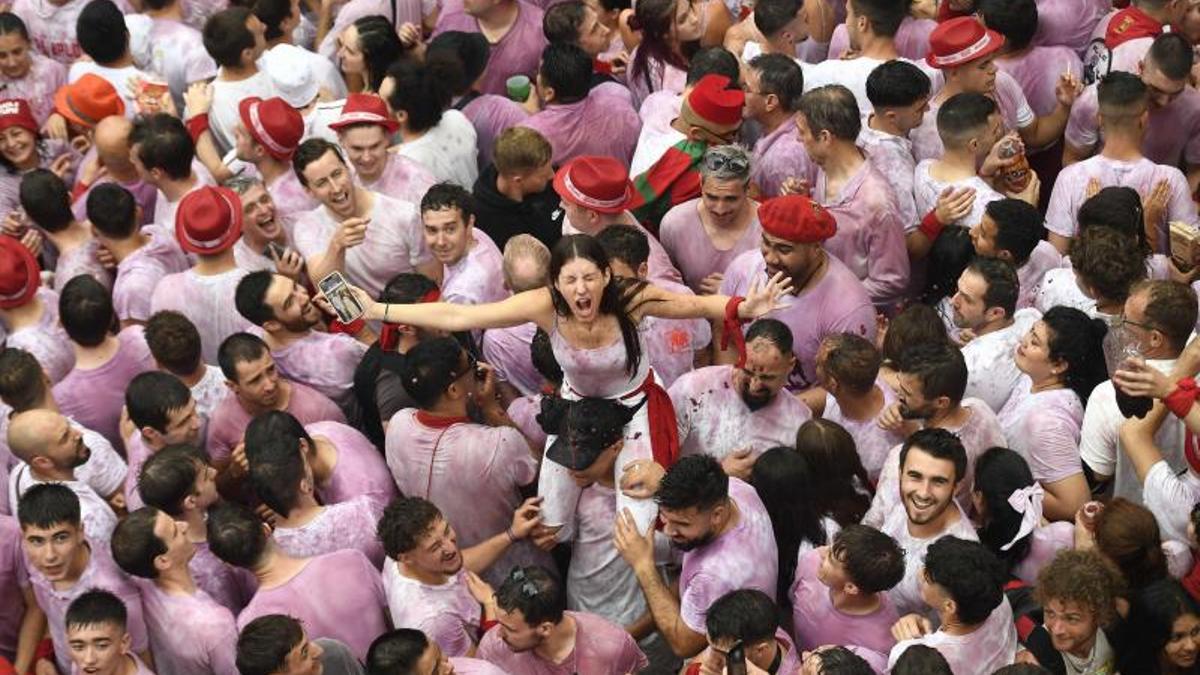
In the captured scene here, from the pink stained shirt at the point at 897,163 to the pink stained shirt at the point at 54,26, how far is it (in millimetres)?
4246

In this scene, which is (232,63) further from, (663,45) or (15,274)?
(663,45)

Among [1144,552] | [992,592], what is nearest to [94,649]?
[992,592]

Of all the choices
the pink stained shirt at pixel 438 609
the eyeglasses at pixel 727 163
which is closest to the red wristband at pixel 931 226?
the eyeglasses at pixel 727 163

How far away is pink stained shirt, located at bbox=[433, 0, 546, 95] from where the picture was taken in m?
8.39

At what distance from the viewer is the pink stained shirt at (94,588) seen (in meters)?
5.56

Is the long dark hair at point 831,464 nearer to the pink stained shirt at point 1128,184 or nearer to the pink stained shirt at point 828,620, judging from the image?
the pink stained shirt at point 828,620

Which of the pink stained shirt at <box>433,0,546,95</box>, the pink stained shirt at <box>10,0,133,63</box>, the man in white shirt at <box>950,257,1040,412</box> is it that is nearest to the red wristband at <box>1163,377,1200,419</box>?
the man in white shirt at <box>950,257,1040,412</box>

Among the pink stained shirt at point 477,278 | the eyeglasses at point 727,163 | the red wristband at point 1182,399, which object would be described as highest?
the red wristband at point 1182,399

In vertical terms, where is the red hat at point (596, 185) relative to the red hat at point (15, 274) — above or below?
above

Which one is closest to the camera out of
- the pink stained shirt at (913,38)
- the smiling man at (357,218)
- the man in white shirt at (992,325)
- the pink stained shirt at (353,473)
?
the pink stained shirt at (353,473)

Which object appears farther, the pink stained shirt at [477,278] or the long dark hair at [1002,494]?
the pink stained shirt at [477,278]

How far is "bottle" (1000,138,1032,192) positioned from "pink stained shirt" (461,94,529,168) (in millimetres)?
2207

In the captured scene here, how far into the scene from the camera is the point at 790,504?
18.0 feet

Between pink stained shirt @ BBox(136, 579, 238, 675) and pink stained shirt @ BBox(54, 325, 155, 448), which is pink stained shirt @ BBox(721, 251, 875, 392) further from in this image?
pink stained shirt @ BBox(54, 325, 155, 448)
